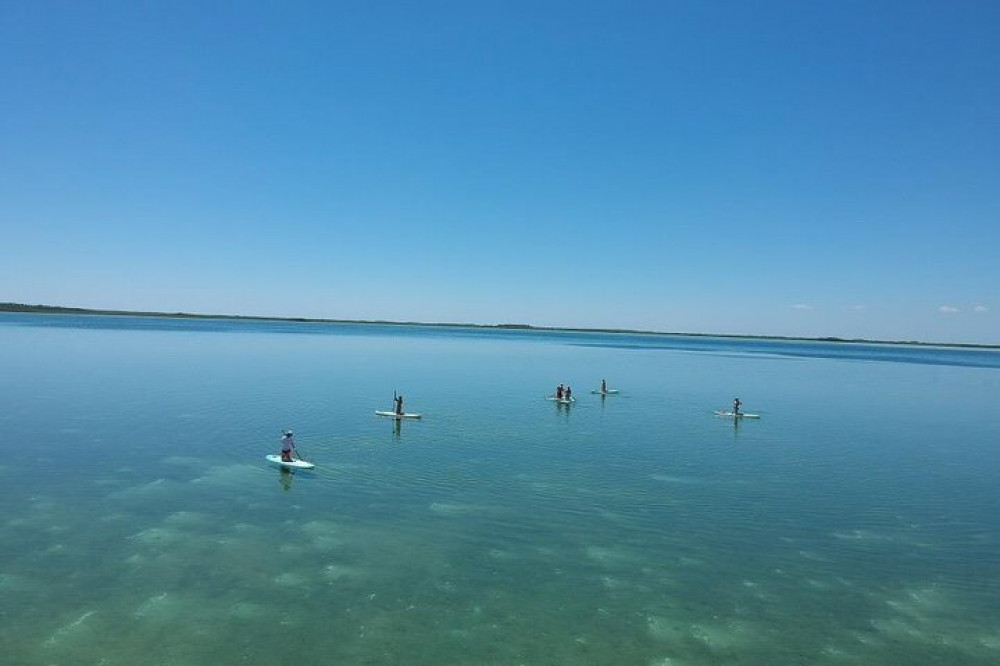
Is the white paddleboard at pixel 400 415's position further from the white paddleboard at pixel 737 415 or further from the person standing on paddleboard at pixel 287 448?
the white paddleboard at pixel 737 415

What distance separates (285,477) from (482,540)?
12259 mm

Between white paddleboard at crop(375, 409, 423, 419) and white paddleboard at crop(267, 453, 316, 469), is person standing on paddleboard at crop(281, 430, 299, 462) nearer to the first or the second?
white paddleboard at crop(267, 453, 316, 469)

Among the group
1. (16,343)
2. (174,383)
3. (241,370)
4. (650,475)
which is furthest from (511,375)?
(16,343)

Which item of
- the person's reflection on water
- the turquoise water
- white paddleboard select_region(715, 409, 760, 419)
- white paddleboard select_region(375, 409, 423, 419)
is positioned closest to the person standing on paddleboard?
the person's reflection on water

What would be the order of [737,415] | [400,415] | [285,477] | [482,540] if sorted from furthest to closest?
[737,415] → [400,415] → [285,477] → [482,540]

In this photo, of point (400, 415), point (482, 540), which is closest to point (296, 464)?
point (482, 540)

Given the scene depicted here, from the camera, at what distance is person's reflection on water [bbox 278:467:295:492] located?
2839cm

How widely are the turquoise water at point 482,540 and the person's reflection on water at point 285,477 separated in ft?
0.76

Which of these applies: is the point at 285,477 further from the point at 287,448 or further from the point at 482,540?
the point at 482,540

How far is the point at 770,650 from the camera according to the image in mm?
15617

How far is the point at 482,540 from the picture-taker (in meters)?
22.3

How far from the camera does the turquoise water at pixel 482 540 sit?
15625 millimetres

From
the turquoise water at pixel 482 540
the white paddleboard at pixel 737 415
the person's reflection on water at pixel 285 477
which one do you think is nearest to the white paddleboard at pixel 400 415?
the turquoise water at pixel 482 540

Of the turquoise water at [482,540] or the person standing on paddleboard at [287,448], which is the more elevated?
the person standing on paddleboard at [287,448]
